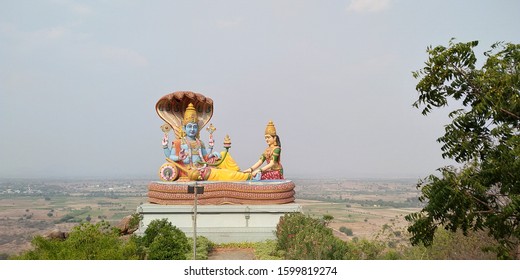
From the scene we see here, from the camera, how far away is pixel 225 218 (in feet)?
56.5

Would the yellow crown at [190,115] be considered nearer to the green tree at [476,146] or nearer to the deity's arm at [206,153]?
the deity's arm at [206,153]

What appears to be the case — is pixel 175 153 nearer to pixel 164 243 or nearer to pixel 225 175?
pixel 225 175

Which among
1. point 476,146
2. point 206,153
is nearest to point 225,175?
point 206,153

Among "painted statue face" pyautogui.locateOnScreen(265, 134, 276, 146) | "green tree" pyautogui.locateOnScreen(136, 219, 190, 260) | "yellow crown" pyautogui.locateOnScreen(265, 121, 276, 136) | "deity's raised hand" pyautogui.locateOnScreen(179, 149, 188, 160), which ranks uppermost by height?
"yellow crown" pyautogui.locateOnScreen(265, 121, 276, 136)

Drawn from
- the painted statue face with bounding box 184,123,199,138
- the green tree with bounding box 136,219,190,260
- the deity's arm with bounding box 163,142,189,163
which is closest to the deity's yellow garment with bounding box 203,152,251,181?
the deity's arm with bounding box 163,142,189,163

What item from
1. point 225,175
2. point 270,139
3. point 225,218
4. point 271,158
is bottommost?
point 225,218

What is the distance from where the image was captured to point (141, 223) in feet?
56.4

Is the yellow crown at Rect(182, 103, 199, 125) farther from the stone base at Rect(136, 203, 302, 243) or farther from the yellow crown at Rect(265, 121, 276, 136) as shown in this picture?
the stone base at Rect(136, 203, 302, 243)

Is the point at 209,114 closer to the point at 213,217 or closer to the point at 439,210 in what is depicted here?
the point at 213,217

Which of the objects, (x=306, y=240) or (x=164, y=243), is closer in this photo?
(x=306, y=240)

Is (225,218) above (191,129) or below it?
below

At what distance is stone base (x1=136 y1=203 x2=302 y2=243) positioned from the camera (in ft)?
55.6

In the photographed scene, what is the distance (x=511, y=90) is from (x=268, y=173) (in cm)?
1239
